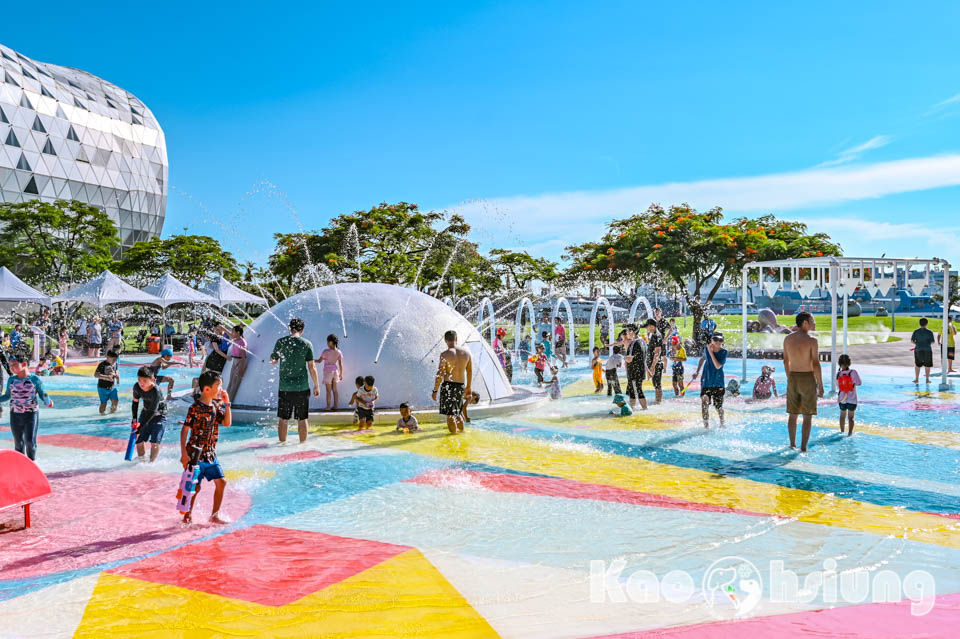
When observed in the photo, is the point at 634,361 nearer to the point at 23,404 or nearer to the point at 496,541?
the point at 496,541

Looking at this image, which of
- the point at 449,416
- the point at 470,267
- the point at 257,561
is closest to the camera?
the point at 257,561

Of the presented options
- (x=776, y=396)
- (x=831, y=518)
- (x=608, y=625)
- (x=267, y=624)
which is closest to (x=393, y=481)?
(x=267, y=624)

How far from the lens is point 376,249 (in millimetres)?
41625

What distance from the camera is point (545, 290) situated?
168 feet

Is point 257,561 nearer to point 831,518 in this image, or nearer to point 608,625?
point 608,625

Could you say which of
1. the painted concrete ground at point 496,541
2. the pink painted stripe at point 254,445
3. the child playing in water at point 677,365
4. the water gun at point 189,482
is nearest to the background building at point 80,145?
the child playing in water at point 677,365

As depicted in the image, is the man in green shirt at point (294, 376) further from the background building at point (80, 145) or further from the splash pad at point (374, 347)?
the background building at point (80, 145)

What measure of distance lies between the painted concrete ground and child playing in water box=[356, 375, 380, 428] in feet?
3.09

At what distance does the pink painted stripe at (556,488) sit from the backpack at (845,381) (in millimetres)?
5261

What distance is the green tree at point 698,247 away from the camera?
31.1 metres

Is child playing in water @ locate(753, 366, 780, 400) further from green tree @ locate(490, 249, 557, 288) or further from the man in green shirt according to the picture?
green tree @ locate(490, 249, 557, 288)

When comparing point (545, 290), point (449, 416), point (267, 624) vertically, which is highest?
point (545, 290)

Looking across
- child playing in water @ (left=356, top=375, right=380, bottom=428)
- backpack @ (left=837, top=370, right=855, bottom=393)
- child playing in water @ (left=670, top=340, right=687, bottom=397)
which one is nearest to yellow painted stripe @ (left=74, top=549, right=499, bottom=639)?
child playing in water @ (left=356, top=375, right=380, bottom=428)

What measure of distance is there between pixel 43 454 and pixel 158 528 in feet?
15.9
